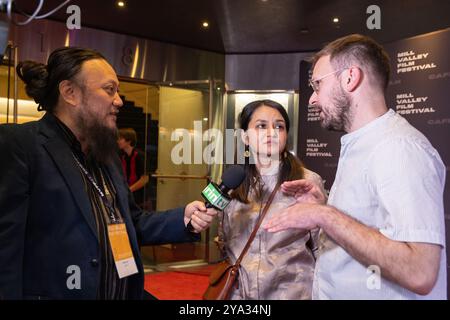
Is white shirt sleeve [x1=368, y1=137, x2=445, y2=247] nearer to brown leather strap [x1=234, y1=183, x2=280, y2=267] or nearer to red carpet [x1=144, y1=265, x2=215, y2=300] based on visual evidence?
brown leather strap [x1=234, y1=183, x2=280, y2=267]

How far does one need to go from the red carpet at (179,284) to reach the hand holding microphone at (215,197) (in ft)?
Answer: 8.91

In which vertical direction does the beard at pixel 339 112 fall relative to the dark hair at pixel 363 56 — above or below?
below

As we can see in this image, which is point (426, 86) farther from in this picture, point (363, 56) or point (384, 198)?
point (384, 198)

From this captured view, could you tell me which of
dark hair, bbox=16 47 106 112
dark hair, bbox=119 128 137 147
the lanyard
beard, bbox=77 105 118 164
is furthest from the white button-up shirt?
dark hair, bbox=119 128 137 147

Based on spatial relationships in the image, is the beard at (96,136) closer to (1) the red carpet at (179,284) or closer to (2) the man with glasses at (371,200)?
(2) the man with glasses at (371,200)

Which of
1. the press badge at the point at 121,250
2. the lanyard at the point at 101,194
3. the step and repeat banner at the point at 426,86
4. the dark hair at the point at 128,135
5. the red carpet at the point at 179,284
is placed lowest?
the red carpet at the point at 179,284

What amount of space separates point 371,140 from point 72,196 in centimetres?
111

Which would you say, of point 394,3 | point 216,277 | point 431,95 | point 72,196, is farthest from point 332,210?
point 394,3

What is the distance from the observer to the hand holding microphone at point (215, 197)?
60.9 inches

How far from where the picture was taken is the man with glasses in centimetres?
113

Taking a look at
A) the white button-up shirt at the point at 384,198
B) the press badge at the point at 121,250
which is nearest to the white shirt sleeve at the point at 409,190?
the white button-up shirt at the point at 384,198

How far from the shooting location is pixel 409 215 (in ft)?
3.71

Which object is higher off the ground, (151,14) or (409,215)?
(151,14)
